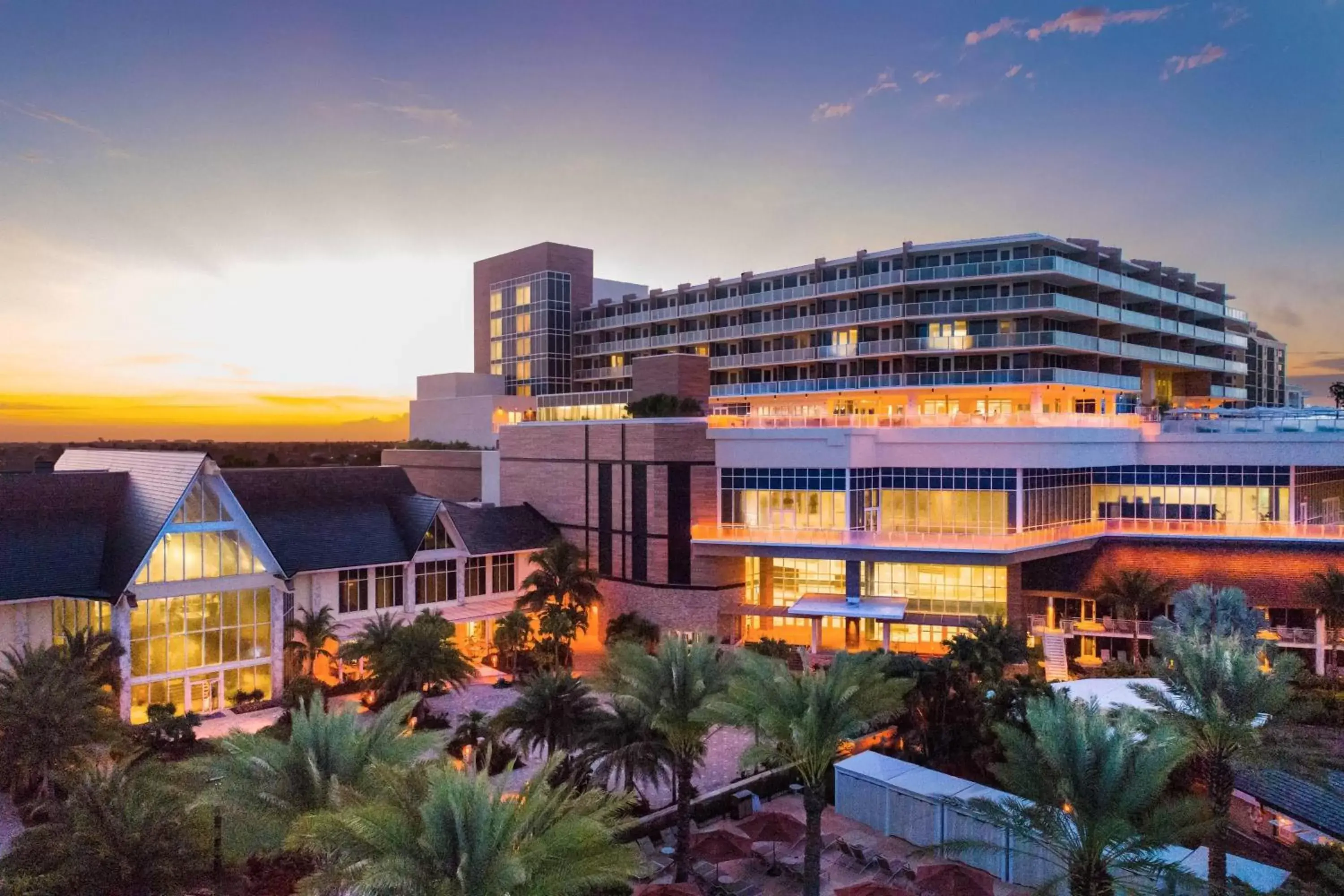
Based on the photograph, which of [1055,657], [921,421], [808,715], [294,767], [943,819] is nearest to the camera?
[294,767]

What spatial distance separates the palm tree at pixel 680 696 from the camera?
816 inches

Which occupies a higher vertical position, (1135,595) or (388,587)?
(388,587)

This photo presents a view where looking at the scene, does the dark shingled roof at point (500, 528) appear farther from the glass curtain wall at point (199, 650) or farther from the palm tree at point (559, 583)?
the glass curtain wall at point (199, 650)

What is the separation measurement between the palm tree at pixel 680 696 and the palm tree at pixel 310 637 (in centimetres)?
1792

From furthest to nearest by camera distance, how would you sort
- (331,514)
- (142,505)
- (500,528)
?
(500,528) → (331,514) → (142,505)

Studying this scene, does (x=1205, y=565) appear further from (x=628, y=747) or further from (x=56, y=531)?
(x=56, y=531)

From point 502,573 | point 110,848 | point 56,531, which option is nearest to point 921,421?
point 502,573

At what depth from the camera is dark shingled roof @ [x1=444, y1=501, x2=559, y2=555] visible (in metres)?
43.4

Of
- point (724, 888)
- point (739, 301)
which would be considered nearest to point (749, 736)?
point (724, 888)

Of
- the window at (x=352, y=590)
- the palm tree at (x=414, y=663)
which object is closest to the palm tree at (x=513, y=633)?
the palm tree at (x=414, y=663)

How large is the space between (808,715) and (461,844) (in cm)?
903

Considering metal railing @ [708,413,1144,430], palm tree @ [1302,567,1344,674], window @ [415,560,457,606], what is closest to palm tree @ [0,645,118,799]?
window @ [415,560,457,606]

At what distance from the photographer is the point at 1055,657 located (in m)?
38.1

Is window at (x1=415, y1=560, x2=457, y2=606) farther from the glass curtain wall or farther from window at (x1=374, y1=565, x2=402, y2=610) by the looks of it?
the glass curtain wall
